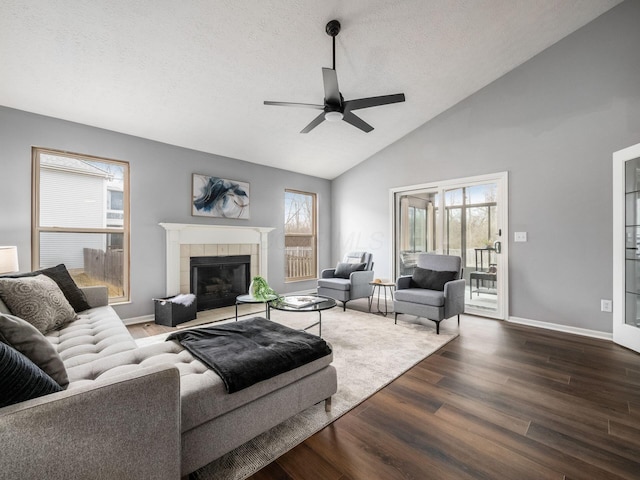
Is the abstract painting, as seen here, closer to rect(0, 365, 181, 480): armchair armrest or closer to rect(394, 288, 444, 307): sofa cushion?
rect(394, 288, 444, 307): sofa cushion

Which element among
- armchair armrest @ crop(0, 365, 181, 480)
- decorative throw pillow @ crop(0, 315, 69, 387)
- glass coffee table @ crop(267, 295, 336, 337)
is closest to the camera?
armchair armrest @ crop(0, 365, 181, 480)

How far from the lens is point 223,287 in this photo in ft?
15.7

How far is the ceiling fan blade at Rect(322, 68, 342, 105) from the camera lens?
2.33m

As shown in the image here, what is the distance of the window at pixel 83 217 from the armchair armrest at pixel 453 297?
4.05 meters

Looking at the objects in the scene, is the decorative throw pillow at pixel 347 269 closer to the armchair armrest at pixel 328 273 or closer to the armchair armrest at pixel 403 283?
the armchair armrest at pixel 328 273

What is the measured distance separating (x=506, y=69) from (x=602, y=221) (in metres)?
2.27

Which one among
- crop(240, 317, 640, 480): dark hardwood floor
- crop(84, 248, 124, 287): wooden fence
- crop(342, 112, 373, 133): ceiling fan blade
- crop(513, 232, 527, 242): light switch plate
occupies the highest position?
crop(342, 112, 373, 133): ceiling fan blade

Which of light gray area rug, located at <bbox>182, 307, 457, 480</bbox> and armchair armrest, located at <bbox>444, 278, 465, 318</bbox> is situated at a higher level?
armchair armrest, located at <bbox>444, 278, 465, 318</bbox>

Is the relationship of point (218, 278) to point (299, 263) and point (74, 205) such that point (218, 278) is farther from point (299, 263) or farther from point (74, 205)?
point (74, 205)

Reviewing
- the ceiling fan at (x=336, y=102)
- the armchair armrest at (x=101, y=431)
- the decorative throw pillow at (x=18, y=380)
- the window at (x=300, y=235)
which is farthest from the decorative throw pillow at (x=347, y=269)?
the decorative throw pillow at (x=18, y=380)

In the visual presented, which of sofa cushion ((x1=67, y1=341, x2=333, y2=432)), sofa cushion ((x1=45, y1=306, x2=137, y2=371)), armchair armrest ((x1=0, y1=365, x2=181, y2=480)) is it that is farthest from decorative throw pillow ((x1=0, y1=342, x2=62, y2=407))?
sofa cushion ((x1=45, y1=306, x2=137, y2=371))

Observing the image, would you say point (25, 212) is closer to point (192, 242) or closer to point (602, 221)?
point (192, 242)

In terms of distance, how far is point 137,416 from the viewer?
3.45ft

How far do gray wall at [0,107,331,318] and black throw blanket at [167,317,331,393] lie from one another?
248cm
